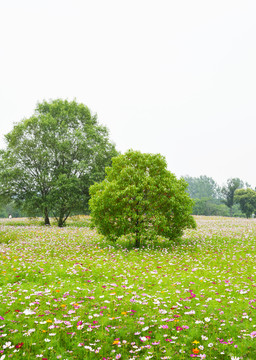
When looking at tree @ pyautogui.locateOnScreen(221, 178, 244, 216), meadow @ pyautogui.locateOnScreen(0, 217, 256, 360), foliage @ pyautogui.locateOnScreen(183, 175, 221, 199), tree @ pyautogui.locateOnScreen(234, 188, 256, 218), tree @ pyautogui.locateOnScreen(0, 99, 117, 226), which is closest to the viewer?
meadow @ pyautogui.locateOnScreen(0, 217, 256, 360)

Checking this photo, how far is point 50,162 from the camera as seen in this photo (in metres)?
33.9

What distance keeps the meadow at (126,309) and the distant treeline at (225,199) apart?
50.8 feet

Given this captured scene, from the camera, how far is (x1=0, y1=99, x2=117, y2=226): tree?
31844mm

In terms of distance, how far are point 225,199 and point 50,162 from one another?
75141mm

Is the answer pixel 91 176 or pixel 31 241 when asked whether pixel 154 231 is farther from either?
pixel 91 176

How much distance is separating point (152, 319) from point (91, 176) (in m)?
26.0

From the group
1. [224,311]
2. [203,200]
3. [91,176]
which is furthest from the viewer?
[203,200]

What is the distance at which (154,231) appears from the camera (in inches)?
647

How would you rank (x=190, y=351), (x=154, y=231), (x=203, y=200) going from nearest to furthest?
1. (x=190, y=351)
2. (x=154, y=231)
3. (x=203, y=200)

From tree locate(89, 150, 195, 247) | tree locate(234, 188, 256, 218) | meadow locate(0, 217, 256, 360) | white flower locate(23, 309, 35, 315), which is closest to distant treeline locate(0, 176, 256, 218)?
tree locate(234, 188, 256, 218)

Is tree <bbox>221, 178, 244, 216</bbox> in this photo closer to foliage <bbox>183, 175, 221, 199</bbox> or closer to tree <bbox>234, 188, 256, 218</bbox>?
tree <bbox>234, 188, 256, 218</bbox>

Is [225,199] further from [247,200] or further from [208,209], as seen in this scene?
[247,200]

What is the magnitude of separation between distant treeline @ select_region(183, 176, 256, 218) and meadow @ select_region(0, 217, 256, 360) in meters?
15.5

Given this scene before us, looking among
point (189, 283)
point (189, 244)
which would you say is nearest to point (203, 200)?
point (189, 244)
